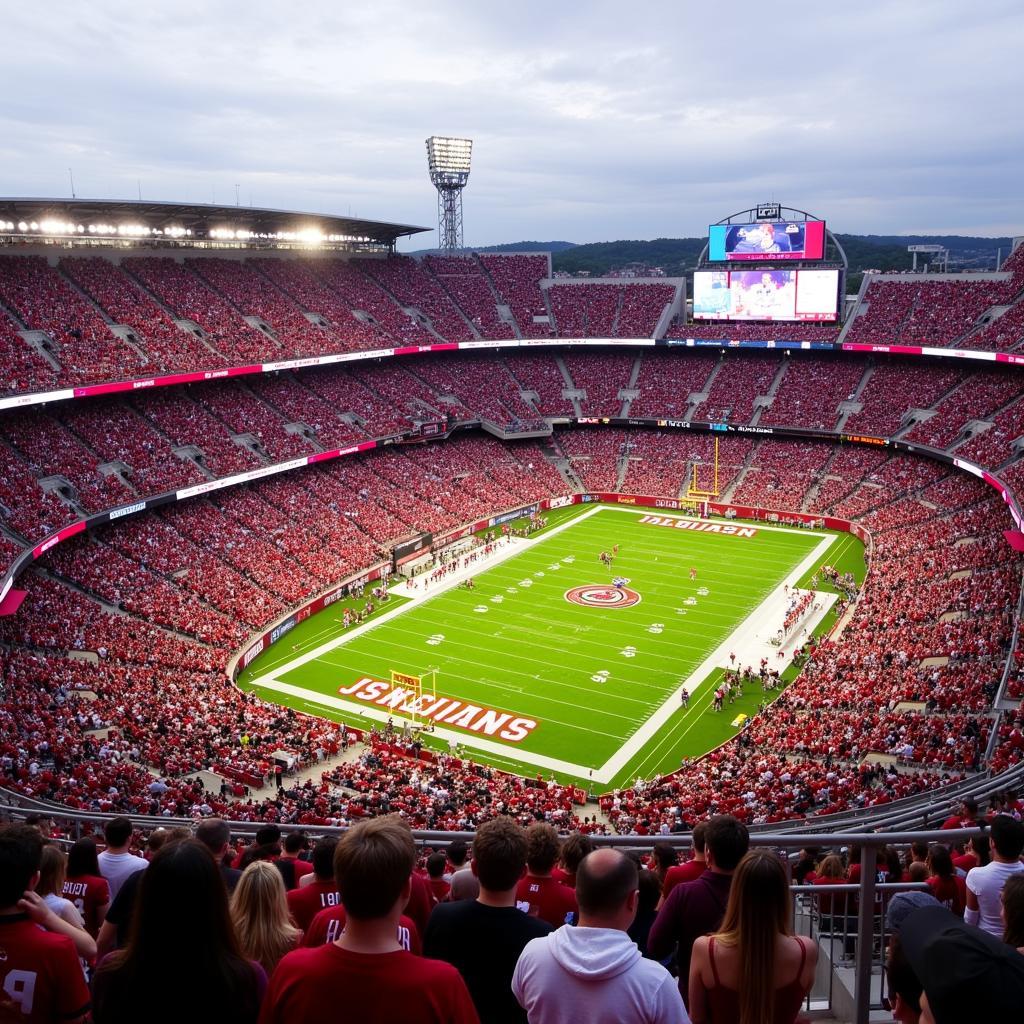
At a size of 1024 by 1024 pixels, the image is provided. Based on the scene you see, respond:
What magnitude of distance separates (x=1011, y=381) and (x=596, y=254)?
11670 cm

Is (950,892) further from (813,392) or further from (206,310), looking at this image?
(813,392)

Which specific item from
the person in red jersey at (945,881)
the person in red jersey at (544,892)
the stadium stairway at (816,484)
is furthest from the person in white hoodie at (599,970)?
the stadium stairway at (816,484)

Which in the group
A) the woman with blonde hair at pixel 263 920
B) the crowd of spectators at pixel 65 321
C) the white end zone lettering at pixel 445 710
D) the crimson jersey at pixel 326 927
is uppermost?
the crowd of spectators at pixel 65 321

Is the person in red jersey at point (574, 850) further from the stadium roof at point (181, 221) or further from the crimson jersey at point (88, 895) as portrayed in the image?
the stadium roof at point (181, 221)

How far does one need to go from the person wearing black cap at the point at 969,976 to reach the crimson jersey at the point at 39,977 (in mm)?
3192

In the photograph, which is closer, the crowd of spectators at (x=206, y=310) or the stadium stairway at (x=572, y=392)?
the crowd of spectators at (x=206, y=310)

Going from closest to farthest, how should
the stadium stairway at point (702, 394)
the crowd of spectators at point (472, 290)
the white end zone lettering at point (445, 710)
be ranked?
the white end zone lettering at point (445, 710) → the stadium stairway at point (702, 394) → the crowd of spectators at point (472, 290)

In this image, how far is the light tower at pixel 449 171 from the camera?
73000 millimetres

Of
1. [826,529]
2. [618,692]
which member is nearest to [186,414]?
[618,692]

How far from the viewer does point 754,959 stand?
3.47 m

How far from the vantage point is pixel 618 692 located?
1225 inches

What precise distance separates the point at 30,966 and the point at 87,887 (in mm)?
2856

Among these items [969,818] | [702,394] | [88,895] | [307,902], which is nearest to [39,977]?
[307,902]

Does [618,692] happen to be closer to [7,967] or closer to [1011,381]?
[7,967]
